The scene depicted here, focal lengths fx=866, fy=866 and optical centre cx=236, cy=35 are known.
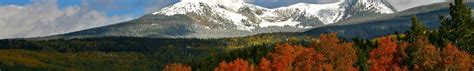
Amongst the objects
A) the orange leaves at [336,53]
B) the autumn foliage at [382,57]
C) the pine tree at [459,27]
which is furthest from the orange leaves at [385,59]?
the pine tree at [459,27]

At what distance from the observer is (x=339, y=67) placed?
166625mm

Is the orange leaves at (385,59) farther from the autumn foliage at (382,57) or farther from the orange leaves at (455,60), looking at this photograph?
the orange leaves at (455,60)

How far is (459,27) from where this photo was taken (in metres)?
176

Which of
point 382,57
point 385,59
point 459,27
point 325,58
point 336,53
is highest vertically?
point 459,27

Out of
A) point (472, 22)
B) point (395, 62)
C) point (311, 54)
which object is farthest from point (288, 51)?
point (472, 22)

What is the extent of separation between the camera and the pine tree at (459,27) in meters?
173

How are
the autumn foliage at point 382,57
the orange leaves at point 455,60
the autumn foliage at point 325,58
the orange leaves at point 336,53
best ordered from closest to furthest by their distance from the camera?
the orange leaves at point 455,60 → the autumn foliage at point 382,57 → the orange leaves at point 336,53 → the autumn foliage at point 325,58

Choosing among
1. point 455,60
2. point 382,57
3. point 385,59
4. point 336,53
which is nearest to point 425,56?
point 455,60

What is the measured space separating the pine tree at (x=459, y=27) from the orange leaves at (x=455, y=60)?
55.7 feet

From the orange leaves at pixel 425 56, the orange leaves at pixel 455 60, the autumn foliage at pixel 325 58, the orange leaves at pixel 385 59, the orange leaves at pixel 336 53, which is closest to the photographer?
the orange leaves at pixel 455 60

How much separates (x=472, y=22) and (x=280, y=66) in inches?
1675

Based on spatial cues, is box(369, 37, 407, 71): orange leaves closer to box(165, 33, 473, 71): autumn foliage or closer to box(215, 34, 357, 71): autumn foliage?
box(165, 33, 473, 71): autumn foliage

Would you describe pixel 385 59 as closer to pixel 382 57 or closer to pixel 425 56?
pixel 382 57

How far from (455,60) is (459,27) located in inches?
947
